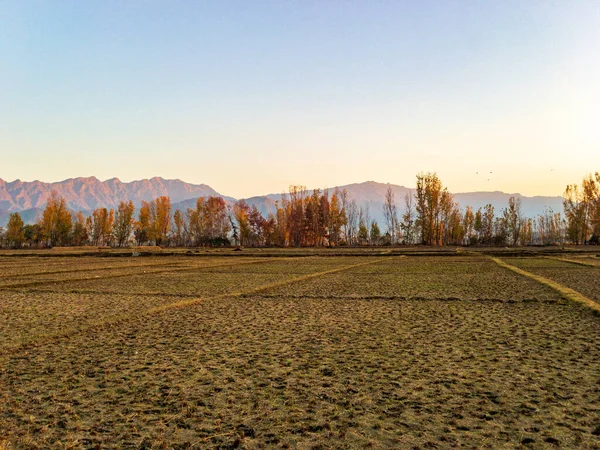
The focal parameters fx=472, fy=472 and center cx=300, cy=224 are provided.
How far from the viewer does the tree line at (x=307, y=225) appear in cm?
7431

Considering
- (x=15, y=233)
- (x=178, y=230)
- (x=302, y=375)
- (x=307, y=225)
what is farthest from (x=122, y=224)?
(x=302, y=375)

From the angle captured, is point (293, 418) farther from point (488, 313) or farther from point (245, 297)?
point (245, 297)

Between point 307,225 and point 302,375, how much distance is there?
3052 inches

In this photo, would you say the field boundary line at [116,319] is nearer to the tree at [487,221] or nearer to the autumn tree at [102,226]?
the tree at [487,221]

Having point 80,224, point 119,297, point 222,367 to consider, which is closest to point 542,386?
point 222,367

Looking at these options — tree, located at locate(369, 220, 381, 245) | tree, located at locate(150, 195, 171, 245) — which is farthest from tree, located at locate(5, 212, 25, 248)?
tree, located at locate(369, 220, 381, 245)

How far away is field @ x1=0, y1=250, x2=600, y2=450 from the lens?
3.83 metres

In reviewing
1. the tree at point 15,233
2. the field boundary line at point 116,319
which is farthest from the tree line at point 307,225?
the field boundary line at point 116,319

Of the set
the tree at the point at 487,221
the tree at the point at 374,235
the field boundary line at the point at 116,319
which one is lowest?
the field boundary line at the point at 116,319

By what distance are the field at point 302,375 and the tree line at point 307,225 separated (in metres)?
64.5

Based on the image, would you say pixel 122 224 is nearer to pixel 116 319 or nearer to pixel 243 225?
pixel 243 225

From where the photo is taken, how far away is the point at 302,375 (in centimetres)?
545

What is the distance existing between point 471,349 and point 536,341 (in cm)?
127

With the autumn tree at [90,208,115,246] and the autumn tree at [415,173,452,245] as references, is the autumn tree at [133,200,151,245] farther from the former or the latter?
the autumn tree at [415,173,452,245]
